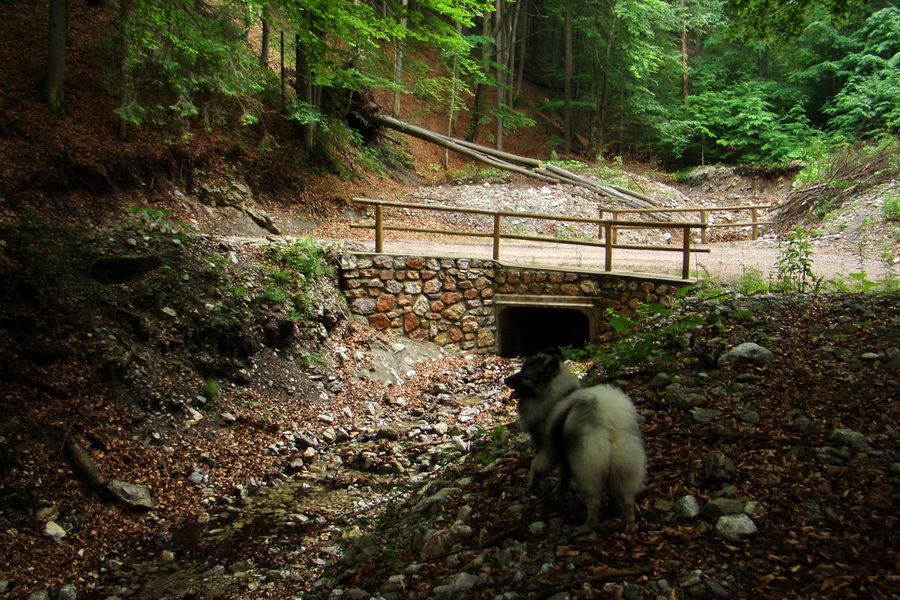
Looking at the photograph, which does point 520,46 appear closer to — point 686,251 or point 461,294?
point 461,294

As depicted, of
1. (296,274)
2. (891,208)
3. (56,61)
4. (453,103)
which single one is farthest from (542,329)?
(453,103)

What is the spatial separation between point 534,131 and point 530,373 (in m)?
24.8

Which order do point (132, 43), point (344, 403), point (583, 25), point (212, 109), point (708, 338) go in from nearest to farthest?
point (708, 338) < point (344, 403) < point (132, 43) < point (212, 109) < point (583, 25)

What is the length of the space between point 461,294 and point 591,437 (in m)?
7.39

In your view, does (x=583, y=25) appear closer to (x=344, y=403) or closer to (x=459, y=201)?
(x=459, y=201)

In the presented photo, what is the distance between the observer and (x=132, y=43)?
8.83 metres

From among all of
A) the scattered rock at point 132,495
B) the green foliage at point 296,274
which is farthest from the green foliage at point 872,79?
the scattered rock at point 132,495

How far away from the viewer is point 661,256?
41.9ft

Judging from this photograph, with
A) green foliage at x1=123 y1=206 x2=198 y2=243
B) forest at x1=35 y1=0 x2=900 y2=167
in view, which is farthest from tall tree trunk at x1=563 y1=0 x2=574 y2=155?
green foliage at x1=123 y1=206 x2=198 y2=243

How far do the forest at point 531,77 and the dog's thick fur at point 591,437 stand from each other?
5.47 m

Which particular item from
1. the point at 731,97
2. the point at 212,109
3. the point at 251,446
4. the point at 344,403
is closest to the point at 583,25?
the point at 731,97

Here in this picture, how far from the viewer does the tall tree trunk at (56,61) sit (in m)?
8.91

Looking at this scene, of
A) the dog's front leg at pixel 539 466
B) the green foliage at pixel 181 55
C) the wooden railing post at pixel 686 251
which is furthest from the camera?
the wooden railing post at pixel 686 251

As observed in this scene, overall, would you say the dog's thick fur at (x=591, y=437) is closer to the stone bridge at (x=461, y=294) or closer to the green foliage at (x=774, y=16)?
the green foliage at (x=774, y=16)
